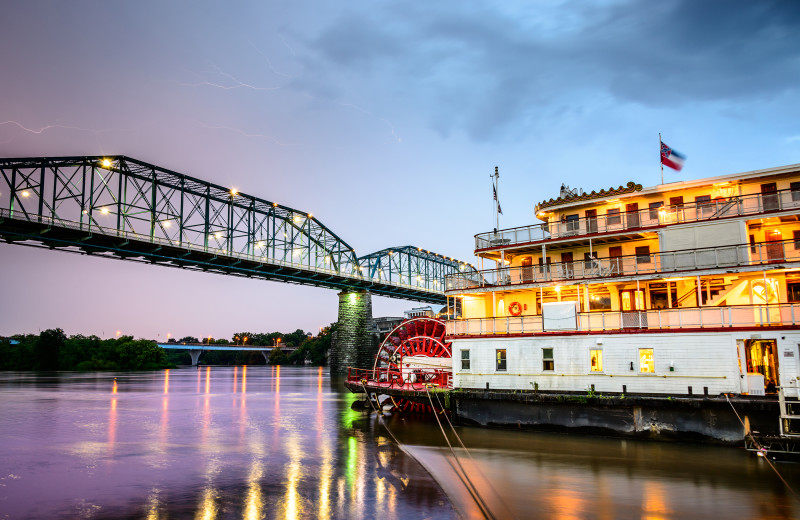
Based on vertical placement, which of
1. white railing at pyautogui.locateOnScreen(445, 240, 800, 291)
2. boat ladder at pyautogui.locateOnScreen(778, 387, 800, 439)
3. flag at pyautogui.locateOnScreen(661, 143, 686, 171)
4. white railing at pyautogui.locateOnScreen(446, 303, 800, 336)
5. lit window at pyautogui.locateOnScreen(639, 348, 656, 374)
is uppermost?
flag at pyautogui.locateOnScreen(661, 143, 686, 171)

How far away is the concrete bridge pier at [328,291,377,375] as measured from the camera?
289ft

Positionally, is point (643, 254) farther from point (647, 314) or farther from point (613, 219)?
point (647, 314)

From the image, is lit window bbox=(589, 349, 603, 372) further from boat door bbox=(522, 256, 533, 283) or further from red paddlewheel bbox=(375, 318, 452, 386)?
red paddlewheel bbox=(375, 318, 452, 386)

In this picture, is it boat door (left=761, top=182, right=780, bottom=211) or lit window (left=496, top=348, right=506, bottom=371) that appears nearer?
boat door (left=761, top=182, right=780, bottom=211)

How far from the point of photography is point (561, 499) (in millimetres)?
14336

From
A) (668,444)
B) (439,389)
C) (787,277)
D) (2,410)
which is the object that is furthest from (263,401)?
(787,277)

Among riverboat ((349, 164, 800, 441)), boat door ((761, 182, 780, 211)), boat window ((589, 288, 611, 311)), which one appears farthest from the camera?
boat window ((589, 288, 611, 311))

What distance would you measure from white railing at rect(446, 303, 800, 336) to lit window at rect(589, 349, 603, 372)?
85 cm

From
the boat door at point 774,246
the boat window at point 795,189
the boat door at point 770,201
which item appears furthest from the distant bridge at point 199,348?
the boat window at point 795,189

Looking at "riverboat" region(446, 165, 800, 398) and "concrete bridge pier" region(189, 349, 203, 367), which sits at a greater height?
"riverboat" region(446, 165, 800, 398)

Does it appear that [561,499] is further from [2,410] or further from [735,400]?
[2,410]

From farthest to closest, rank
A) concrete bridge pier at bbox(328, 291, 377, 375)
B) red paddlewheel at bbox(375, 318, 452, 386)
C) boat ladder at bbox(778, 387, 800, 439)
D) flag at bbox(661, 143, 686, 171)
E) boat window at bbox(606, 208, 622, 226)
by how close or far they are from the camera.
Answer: concrete bridge pier at bbox(328, 291, 377, 375) < red paddlewheel at bbox(375, 318, 452, 386) < boat window at bbox(606, 208, 622, 226) < flag at bbox(661, 143, 686, 171) < boat ladder at bbox(778, 387, 800, 439)

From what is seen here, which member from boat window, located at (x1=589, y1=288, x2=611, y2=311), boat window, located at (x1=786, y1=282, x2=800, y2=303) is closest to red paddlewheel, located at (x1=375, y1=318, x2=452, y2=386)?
boat window, located at (x1=589, y1=288, x2=611, y2=311)

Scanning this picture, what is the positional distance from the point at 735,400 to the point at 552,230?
35.7 ft
